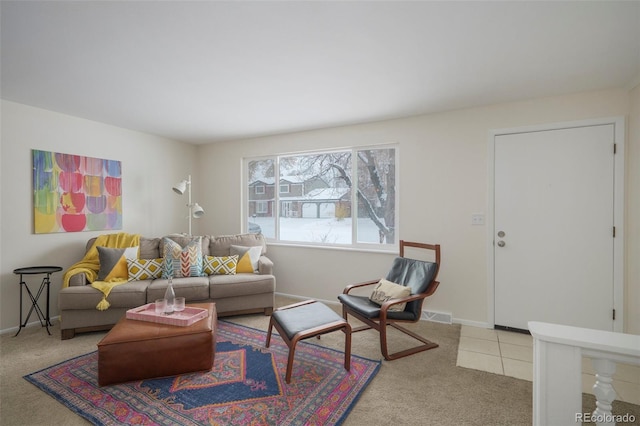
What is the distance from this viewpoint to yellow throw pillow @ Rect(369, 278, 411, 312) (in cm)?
265

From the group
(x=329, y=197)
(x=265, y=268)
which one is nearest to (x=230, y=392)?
(x=265, y=268)

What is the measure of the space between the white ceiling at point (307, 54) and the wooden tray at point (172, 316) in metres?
2.00

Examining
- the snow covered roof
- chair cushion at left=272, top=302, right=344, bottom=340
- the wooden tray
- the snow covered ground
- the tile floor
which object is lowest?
the tile floor

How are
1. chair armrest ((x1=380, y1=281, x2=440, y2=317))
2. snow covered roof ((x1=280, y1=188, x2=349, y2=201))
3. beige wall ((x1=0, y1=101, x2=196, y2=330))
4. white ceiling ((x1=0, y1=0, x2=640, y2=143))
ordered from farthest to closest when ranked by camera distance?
snow covered roof ((x1=280, y1=188, x2=349, y2=201)) < beige wall ((x1=0, y1=101, x2=196, y2=330)) < chair armrest ((x1=380, y1=281, x2=440, y2=317)) < white ceiling ((x1=0, y1=0, x2=640, y2=143))

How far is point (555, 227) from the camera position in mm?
2912

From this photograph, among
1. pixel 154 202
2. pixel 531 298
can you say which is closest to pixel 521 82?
pixel 531 298

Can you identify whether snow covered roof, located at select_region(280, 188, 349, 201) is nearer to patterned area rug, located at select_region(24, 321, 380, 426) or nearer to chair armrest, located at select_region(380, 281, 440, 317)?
chair armrest, located at select_region(380, 281, 440, 317)

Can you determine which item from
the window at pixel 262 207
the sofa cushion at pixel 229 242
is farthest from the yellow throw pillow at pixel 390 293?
the window at pixel 262 207

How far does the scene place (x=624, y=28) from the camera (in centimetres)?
186

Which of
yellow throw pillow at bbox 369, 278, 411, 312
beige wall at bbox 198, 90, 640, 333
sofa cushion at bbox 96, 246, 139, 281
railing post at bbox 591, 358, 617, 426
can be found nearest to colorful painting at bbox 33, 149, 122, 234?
sofa cushion at bbox 96, 246, 139, 281

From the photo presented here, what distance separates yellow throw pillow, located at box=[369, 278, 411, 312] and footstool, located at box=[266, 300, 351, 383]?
52 cm

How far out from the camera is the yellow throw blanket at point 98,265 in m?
2.98

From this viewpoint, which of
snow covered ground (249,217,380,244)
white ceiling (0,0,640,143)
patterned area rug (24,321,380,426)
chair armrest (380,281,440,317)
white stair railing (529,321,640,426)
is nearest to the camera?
white stair railing (529,321,640,426)

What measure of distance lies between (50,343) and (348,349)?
2834 millimetres
